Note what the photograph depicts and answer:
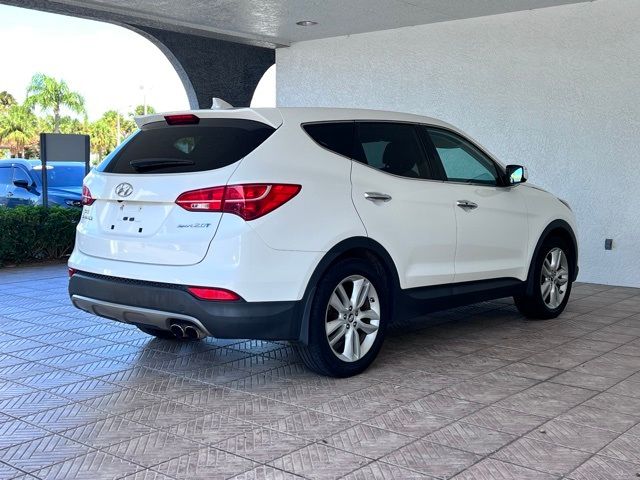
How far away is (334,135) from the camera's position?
16.9ft

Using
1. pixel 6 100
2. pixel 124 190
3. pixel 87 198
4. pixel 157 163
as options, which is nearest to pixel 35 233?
pixel 87 198

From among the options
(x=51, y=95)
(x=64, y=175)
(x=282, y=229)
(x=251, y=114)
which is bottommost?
(x=282, y=229)

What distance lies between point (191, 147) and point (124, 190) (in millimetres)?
512

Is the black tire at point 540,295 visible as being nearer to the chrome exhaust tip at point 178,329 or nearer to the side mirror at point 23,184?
the chrome exhaust tip at point 178,329

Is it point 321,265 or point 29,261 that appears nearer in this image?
point 321,265

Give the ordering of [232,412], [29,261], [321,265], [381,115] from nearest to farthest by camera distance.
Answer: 1. [232,412]
2. [321,265]
3. [381,115]
4. [29,261]

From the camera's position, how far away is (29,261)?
11.0 meters

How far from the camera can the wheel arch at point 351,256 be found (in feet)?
15.4

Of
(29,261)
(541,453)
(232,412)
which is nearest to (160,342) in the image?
(232,412)

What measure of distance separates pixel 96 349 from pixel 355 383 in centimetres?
222

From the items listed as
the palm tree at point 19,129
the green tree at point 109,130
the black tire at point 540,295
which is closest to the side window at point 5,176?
the black tire at point 540,295

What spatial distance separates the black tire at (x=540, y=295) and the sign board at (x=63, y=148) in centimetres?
815

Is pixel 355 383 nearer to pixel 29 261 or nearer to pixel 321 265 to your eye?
pixel 321 265

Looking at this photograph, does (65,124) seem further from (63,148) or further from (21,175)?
(63,148)
